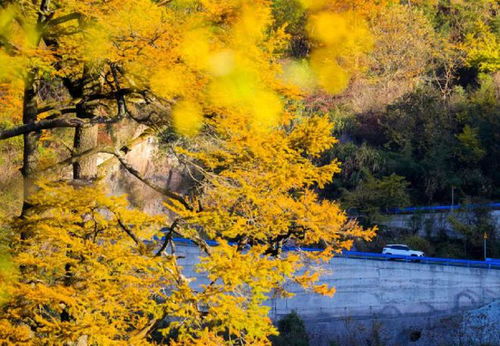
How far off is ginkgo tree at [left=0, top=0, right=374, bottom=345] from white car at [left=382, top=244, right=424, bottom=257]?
14.8 m

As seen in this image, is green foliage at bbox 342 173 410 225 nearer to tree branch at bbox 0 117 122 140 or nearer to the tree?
the tree

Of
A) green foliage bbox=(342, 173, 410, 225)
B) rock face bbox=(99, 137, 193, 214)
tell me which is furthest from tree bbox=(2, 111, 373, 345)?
rock face bbox=(99, 137, 193, 214)

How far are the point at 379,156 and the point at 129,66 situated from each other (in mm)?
19858

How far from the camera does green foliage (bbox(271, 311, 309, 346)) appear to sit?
19250 millimetres

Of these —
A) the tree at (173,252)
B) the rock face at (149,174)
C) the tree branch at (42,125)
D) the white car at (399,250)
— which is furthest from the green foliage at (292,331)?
the tree branch at (42,125)

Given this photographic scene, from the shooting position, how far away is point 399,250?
23.2 metres

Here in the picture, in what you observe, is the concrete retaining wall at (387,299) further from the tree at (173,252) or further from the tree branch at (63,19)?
the tree branch at (63,19)

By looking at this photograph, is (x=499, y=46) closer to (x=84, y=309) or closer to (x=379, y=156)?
(x=379, y=156)

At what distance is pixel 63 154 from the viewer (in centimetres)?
2047

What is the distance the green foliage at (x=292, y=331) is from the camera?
19.2 metres

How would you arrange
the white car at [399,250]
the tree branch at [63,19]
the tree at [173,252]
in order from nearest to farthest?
the tree at [173,252], the tree branch at [63,19], the white car at [399,250]

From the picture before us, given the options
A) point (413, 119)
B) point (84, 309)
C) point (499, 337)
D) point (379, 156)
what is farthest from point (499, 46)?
point (84, 309)

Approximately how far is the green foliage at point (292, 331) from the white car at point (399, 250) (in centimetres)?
383

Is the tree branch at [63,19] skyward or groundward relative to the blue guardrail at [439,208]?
groundward
